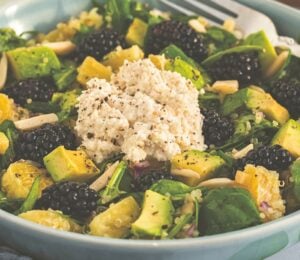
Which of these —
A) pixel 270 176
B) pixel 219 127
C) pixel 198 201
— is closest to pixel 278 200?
pixel 270 176

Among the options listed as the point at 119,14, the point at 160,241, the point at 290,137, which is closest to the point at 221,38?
the point at 119,14

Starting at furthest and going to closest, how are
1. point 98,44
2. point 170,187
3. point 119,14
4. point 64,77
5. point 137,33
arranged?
point 119,14 < point 137,33 < point 98,44 < point 64,77 < point 170,187

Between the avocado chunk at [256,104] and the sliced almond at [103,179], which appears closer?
the sliced almond at [103,179]

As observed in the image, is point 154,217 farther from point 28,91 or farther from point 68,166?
point 28,91

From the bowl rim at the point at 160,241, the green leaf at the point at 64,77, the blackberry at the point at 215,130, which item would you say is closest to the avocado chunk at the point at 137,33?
the green leaf at the point at 64,77

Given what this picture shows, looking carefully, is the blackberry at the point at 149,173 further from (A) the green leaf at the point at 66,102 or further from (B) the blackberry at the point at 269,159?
(A) the green leaf at the point at 66,102

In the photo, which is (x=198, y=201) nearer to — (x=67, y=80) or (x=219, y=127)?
(x=219, y=127)
